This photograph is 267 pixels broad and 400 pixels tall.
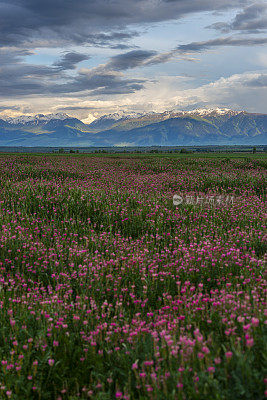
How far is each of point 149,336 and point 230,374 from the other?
95cm

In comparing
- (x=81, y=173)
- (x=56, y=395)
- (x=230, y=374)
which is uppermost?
(x=81, y=173)

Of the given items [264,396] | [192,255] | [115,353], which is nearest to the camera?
[264,396]

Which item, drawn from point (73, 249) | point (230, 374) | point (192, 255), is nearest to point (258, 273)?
point (192, 255)

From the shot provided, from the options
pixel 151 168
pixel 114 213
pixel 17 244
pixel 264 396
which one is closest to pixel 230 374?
pixel 264 396

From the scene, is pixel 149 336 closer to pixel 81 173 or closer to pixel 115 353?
pixel 115 353

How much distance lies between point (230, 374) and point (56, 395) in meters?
1.61

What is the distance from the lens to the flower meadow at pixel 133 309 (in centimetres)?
260

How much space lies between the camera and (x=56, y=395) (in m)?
2.93

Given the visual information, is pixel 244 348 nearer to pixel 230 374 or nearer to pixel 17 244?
pixel 230 374

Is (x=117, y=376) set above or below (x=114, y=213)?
below

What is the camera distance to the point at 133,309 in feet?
13.8

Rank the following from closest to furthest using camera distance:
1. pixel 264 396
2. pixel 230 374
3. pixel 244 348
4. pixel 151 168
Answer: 1. pixel 264 396
2. pixel 230 374
3. pixel 244 348
4. pixel 151 168

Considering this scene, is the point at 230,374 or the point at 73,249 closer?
the point at 230,374

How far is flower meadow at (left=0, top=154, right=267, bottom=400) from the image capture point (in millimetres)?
2604
